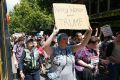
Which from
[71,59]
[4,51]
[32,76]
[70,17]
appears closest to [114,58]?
[32,76]

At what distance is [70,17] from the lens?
7.42 meters

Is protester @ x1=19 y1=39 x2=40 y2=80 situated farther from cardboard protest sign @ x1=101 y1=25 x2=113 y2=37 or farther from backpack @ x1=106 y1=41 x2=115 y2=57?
cardboard protest sign @ x1=101 y1=25 x2=113 y2=37

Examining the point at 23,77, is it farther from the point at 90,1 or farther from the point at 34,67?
the point at 90,1

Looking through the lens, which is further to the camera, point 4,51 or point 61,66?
point 61,66

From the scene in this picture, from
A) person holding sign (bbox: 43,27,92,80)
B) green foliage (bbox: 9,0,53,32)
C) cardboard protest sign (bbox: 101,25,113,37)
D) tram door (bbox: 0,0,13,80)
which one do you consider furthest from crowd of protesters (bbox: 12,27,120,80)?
green foliage (bbox: 9,0,53,32)

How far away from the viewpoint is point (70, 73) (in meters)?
7.18

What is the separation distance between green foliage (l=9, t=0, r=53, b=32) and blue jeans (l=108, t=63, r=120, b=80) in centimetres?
A: 4360

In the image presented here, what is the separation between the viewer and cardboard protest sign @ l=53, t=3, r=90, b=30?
7.11m

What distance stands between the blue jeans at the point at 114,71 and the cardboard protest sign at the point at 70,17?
3.96 meters

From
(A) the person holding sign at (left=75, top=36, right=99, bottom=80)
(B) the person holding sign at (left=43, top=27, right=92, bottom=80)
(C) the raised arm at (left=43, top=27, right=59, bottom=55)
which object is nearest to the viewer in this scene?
(C) the raised arm at (left=43, top=27, right=59, bottom=55)

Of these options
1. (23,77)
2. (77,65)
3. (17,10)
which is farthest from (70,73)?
(17,10)

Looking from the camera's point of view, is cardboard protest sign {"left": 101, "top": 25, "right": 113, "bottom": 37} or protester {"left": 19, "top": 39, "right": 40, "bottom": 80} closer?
protester {"left": 19, "top": 39, "right": 40, "bottom": 80}

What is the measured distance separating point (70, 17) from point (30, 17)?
65728mm

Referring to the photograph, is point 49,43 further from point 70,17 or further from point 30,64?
point 30,64
